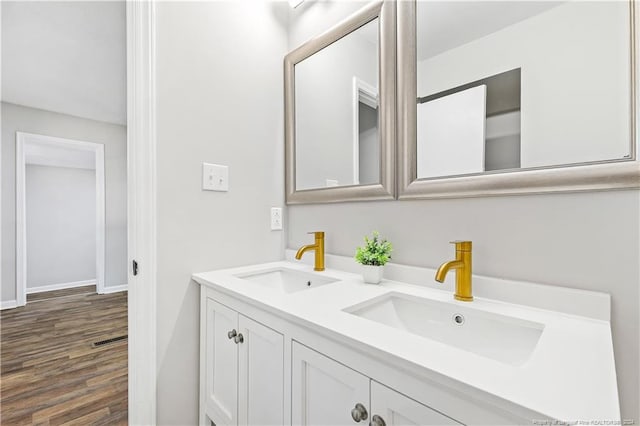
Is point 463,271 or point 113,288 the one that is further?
point 113,288

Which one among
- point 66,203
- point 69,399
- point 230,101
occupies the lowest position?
point 69,399

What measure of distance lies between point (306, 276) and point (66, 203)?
17.9ft

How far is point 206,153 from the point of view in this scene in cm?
132

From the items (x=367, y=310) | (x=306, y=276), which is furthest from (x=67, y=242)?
(x=367, y=310)

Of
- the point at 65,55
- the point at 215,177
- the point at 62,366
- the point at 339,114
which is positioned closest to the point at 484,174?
the point at 339,114

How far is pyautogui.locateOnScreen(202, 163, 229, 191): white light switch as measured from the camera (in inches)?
51.4

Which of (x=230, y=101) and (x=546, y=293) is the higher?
(x=230, y=101)

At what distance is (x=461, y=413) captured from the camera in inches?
18.7

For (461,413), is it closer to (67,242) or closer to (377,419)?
(377,419)

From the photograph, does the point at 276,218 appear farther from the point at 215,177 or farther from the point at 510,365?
the point at 510,365

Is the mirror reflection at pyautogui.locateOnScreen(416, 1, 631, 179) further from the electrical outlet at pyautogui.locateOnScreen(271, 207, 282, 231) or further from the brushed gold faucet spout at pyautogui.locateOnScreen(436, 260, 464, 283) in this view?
the electrical outlet at pyautogui.locateOnScreen(271, 207, 282, 231)

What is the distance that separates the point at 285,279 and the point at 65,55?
285 centimetres

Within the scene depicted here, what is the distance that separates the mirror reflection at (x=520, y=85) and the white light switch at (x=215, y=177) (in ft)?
2.91

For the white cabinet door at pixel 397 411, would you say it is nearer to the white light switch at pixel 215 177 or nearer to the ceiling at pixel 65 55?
the white light switch at pixel 215 177
